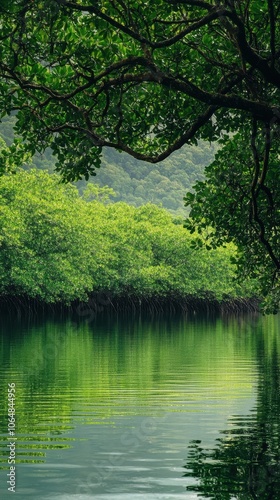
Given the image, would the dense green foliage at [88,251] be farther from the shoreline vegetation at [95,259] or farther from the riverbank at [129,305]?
the riverbank at [129,305]

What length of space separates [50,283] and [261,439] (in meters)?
57.0

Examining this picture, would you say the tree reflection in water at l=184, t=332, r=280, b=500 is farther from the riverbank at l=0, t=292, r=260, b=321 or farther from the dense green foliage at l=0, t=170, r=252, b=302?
the riverbank at l=0, t=292, r=260, b=321

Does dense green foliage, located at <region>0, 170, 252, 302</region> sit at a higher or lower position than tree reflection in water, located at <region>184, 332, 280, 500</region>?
higher

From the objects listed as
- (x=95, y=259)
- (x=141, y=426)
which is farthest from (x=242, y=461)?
(x=95, y=259)

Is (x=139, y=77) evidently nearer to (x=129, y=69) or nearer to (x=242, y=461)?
(x=129, y=69)

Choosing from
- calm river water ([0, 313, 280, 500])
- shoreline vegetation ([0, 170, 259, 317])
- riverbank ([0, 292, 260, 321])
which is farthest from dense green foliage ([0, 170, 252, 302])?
calm river water ([0, 313, 280, 500])

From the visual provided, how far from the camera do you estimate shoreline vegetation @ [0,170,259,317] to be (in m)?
72.2

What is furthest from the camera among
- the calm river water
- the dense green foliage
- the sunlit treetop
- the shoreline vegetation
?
the shoreline vegetation

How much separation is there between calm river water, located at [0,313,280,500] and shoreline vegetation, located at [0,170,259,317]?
29.6m

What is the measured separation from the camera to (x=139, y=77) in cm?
1323

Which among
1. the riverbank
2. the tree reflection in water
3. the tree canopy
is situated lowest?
the tree reflection in water

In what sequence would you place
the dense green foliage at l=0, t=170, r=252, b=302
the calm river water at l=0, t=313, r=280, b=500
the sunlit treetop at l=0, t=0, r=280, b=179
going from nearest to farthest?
the sunlit treetop at l=0, t=0, r=280, b=179, the calm river water at l=0, t=313, r=280, b=500, the dense green foliage at l=0, t=170, r=252, b=302

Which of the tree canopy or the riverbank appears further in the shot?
the riverbank

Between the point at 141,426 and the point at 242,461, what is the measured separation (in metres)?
4.12
